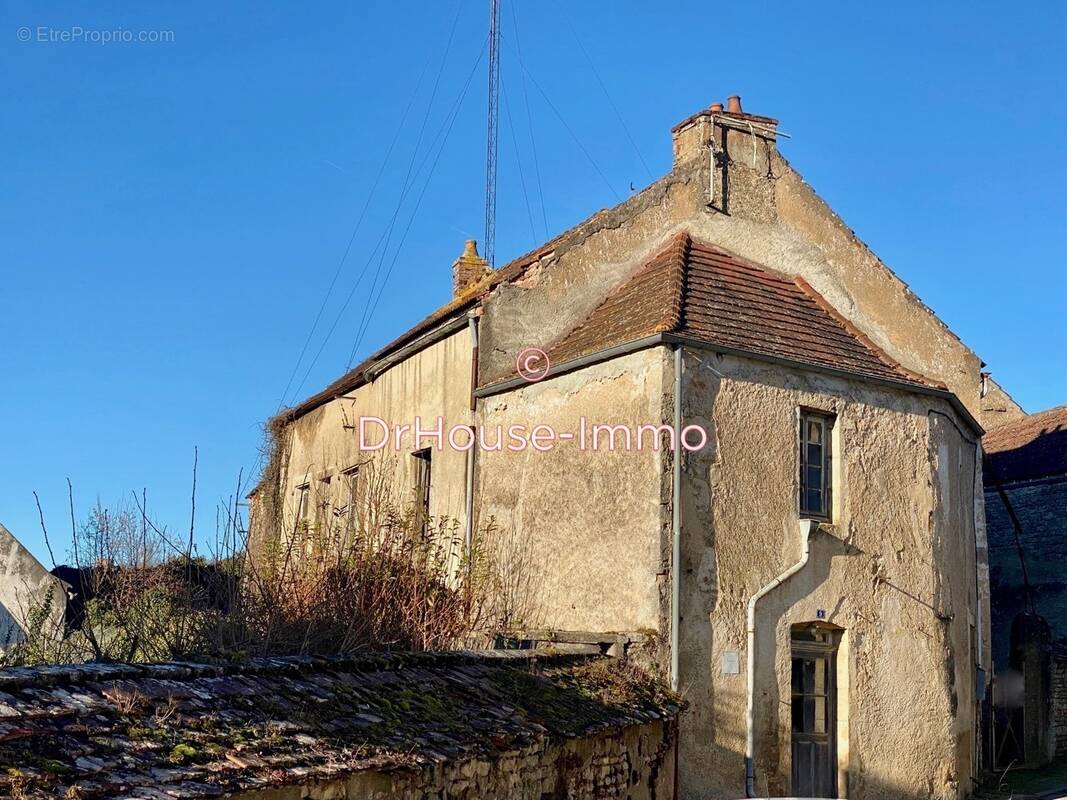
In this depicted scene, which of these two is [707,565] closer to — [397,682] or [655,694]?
[655,694]

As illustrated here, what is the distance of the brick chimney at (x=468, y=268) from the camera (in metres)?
21.2

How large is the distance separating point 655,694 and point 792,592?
2.51 m

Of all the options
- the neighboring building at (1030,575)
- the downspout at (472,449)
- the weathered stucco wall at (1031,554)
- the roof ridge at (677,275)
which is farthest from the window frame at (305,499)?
the weathered stucco wall at (1031,554)

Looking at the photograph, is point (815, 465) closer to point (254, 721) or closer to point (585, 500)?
point (585, 500)

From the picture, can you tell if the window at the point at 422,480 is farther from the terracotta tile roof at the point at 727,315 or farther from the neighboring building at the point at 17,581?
the neighboring building at the point at 17,581

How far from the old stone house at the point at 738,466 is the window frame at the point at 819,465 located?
3 cm

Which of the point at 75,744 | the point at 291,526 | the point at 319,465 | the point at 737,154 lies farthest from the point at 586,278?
the point at 75,744

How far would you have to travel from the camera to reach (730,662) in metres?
12.5

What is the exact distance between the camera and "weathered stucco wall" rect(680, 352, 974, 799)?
12414 millimetres

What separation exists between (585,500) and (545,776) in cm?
473

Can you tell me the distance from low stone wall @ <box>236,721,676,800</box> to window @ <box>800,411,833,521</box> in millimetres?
3577

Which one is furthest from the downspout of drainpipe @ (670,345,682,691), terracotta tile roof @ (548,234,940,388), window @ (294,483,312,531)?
window @ (294,483,312,531)

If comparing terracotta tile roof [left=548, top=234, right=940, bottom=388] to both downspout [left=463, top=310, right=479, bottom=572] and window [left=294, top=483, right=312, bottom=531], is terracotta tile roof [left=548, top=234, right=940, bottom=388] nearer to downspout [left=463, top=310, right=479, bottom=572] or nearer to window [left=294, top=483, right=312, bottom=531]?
downspout [left=463, top=310, right=479, bottom=572]

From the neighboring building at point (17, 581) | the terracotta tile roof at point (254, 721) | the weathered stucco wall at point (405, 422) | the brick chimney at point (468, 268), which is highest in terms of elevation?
the brick chimney at point (468, 268)
